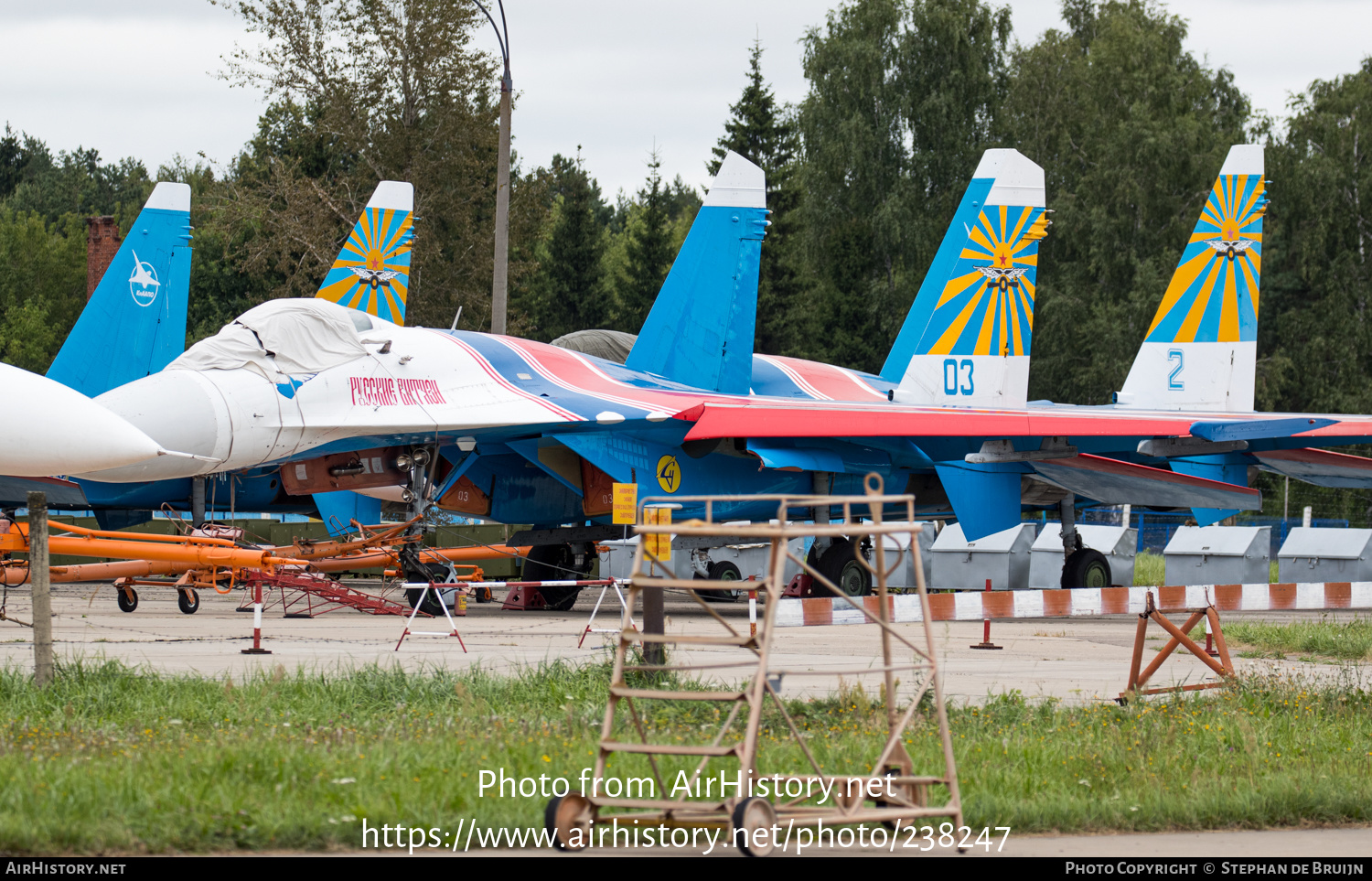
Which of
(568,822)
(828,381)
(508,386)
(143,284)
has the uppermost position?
(143,284)

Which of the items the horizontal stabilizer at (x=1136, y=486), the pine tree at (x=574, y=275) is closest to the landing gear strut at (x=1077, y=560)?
the horizontal stabilizer at (x=1136, y=486)

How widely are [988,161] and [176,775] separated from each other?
1692cm

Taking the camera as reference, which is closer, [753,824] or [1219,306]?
[753,824]

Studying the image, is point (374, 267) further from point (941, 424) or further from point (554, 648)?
point (554, 648)

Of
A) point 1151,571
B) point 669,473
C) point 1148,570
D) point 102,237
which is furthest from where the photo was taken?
point 102,237

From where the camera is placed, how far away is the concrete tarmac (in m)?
9.88

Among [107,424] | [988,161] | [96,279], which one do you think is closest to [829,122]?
[96,279]

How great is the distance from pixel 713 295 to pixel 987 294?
4324 mm

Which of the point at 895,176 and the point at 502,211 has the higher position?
the point at 895,176

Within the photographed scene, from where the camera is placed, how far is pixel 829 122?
161ft

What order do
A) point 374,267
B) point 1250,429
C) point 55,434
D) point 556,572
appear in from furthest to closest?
point 374,267
point 556,572
point 1250,429
point 55,434

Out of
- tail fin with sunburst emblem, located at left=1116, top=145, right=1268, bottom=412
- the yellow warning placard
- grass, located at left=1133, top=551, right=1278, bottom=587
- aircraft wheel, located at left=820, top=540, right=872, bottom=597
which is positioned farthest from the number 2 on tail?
the yellow warning placard

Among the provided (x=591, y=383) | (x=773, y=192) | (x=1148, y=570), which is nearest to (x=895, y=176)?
(x=773, y=192)

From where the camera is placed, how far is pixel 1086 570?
1973cm
